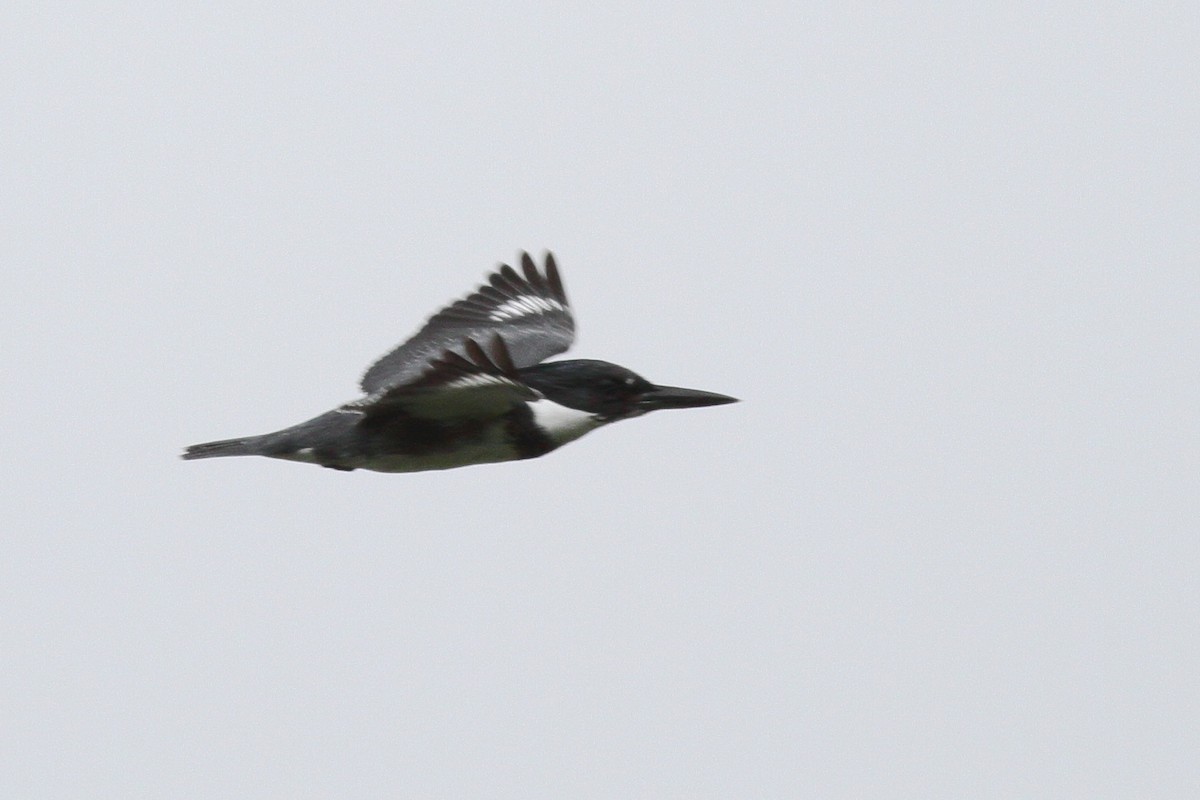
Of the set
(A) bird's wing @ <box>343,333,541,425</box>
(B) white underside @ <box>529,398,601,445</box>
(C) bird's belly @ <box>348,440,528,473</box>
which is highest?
(A) bird's wing @ <box>343,333,541,425</box>

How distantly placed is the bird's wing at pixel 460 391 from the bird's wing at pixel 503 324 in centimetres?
129

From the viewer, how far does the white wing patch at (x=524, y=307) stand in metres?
9.27

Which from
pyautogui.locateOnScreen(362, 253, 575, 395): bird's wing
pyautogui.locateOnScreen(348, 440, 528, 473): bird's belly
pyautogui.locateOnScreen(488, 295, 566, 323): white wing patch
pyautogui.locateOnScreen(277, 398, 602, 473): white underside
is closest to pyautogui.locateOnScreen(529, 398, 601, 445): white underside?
pyautogui.locateOnScreen(277, 398, 602, 473): white underside

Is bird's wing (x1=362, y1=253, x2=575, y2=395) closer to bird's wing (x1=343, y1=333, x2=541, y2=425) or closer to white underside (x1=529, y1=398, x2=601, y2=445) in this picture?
white underside (x1=529, y1=398, x2=601, y2=445)

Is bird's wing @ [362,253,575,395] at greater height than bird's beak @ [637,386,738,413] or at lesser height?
greater

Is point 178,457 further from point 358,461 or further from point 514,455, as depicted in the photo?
point 514,455

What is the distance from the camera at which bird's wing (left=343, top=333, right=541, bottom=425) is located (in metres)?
6.64

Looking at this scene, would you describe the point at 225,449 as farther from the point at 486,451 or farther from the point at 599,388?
the point at 599,388

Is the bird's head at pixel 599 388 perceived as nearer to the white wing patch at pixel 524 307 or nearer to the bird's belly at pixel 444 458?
the bird's belly at pixel 444 458

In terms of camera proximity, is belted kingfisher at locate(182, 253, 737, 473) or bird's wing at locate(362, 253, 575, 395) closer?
belted kingfisher at locate(182, 253, 737, 473)

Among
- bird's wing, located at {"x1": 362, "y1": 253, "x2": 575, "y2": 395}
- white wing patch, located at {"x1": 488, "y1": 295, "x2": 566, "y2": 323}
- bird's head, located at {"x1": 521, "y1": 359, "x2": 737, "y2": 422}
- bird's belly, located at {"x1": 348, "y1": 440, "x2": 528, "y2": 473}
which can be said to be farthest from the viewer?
white wing patch, located at {"x1": 488, "y1": 295, "x2": 566, "y2": 323}

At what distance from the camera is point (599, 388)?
777 centimetres

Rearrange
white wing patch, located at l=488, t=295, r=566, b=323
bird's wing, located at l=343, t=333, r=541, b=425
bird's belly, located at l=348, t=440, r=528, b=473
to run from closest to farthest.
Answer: bird's wing, located at l=343, t=333, r=541, b=425 < bird's belly, located at l=348, t=440, r=528, b=473 < white wing patch, located at l=488, t=295, r=566, b=323

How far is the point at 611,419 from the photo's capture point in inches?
307
